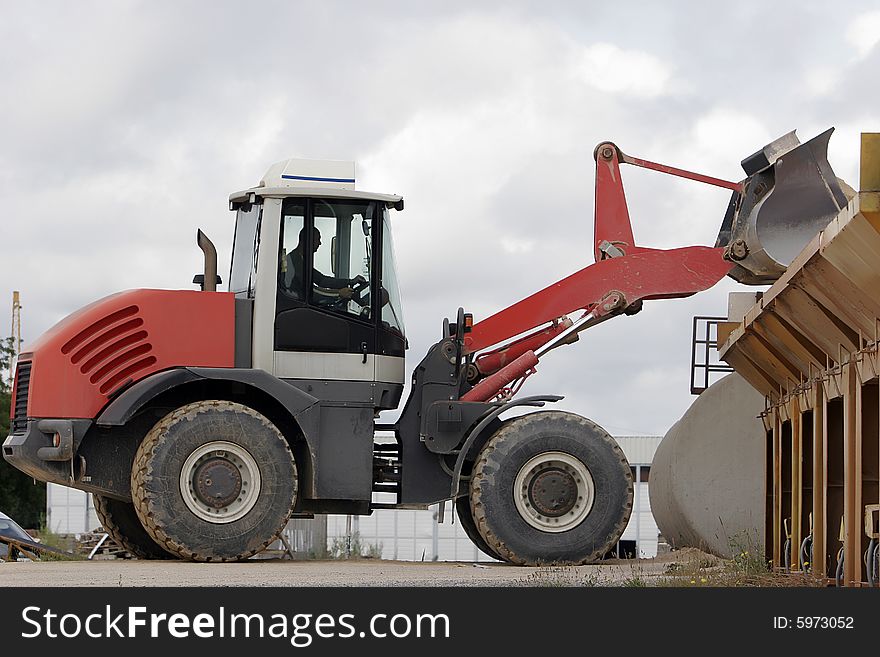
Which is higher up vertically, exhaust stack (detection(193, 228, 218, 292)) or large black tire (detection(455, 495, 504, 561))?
exhaust stack (detection(193, 228, 218, 292))

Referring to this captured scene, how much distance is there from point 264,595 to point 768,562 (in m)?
7.71

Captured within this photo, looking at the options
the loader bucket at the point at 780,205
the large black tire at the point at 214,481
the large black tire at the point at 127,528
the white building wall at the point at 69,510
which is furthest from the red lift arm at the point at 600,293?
the white building wall at the point at 69,510

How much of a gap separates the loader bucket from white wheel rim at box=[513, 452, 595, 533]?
2.65 m

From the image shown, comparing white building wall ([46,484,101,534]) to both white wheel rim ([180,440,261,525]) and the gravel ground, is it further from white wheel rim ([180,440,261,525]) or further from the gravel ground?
white wheel rim ([180,440,261,525])

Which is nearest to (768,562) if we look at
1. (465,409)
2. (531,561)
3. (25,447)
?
(531,561)

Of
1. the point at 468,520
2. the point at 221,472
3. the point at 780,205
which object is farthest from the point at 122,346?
the point at 780,205

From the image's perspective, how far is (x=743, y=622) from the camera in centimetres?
724

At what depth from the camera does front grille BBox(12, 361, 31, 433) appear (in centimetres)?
1416

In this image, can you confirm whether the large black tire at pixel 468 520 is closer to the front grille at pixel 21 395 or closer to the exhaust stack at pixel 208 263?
the exhaust stack at pixel 208 263

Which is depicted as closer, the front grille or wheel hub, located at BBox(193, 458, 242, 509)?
wheel hub, located at BBox(193, 458, 242, 509)

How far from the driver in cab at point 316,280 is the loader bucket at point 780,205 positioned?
12.3 feet

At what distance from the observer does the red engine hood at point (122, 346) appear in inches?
544

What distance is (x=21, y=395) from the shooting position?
14.4 metres

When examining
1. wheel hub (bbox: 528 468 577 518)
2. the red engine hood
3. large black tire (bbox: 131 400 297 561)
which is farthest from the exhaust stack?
wheel hub (bbox: 528 468 577 518)
